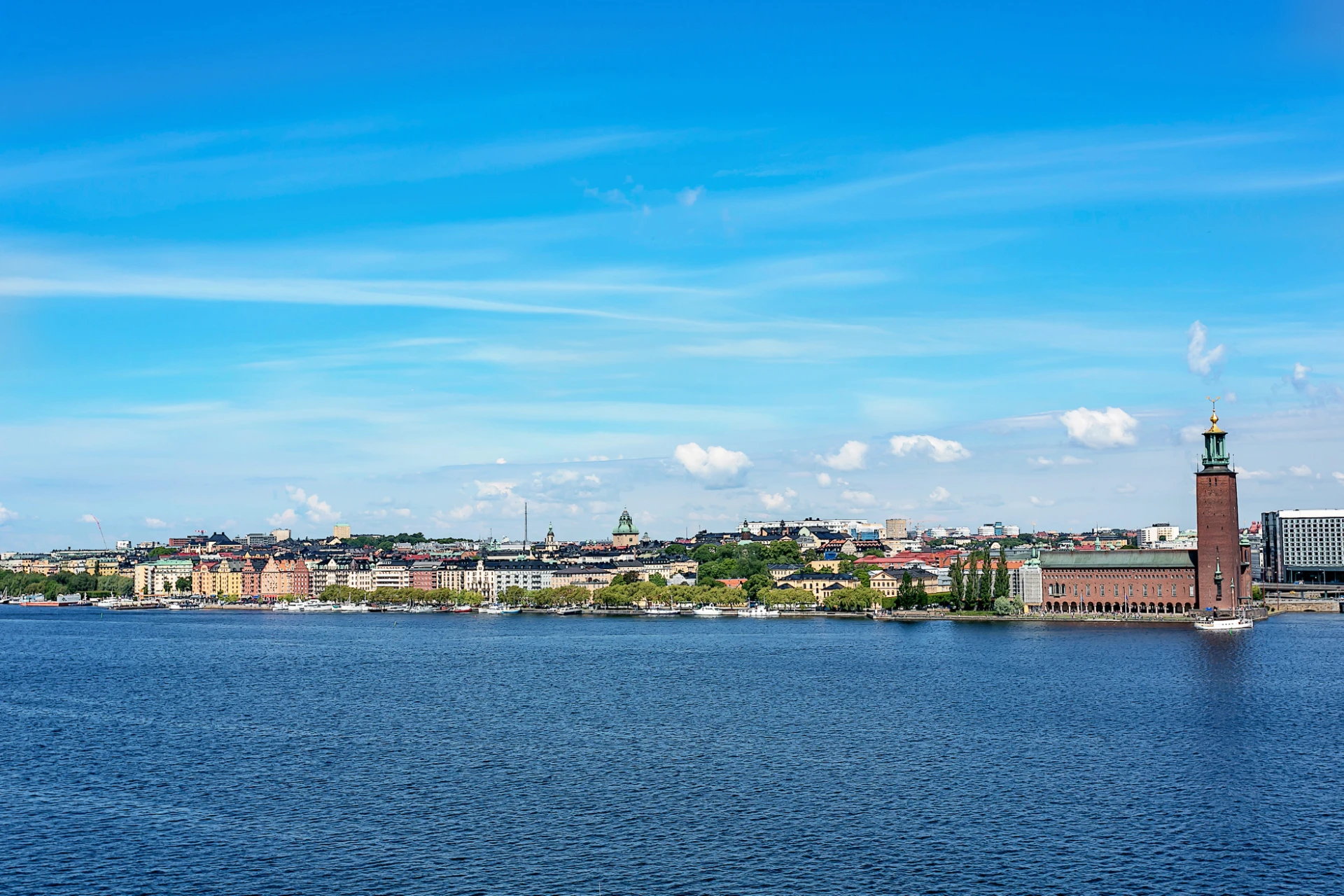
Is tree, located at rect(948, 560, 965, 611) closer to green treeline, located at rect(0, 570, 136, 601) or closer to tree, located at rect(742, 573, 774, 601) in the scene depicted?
tree, located at rect(742, 573, 774, 601)

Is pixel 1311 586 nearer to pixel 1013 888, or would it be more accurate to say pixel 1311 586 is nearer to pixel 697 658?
pixel 697 658

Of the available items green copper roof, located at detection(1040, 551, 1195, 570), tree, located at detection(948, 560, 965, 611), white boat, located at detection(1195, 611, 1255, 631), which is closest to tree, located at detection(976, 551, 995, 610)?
tree, located at detection(948, 560, 965, 611)

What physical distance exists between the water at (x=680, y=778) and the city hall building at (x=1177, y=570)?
32.8 metres

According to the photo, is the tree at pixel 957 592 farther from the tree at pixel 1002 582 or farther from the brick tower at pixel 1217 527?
the brick tower at pixel 1217 527

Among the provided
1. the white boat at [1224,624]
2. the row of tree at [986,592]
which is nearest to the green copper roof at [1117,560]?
the row of tree at [986,592]

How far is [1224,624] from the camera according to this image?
8012cm

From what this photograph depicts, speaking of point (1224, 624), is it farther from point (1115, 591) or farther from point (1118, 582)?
point (1115, 591)

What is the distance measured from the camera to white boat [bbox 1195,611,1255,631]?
7994 centimetres

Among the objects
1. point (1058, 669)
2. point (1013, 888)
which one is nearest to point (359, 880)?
point (1013, 888)

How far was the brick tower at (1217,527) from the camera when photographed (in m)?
88.1

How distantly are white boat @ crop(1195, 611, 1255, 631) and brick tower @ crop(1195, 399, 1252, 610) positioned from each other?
14.3ft

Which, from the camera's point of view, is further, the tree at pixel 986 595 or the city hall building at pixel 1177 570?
the tree at pixel 986 595

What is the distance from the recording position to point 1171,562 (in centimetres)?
9306

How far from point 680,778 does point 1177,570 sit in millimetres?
71123
